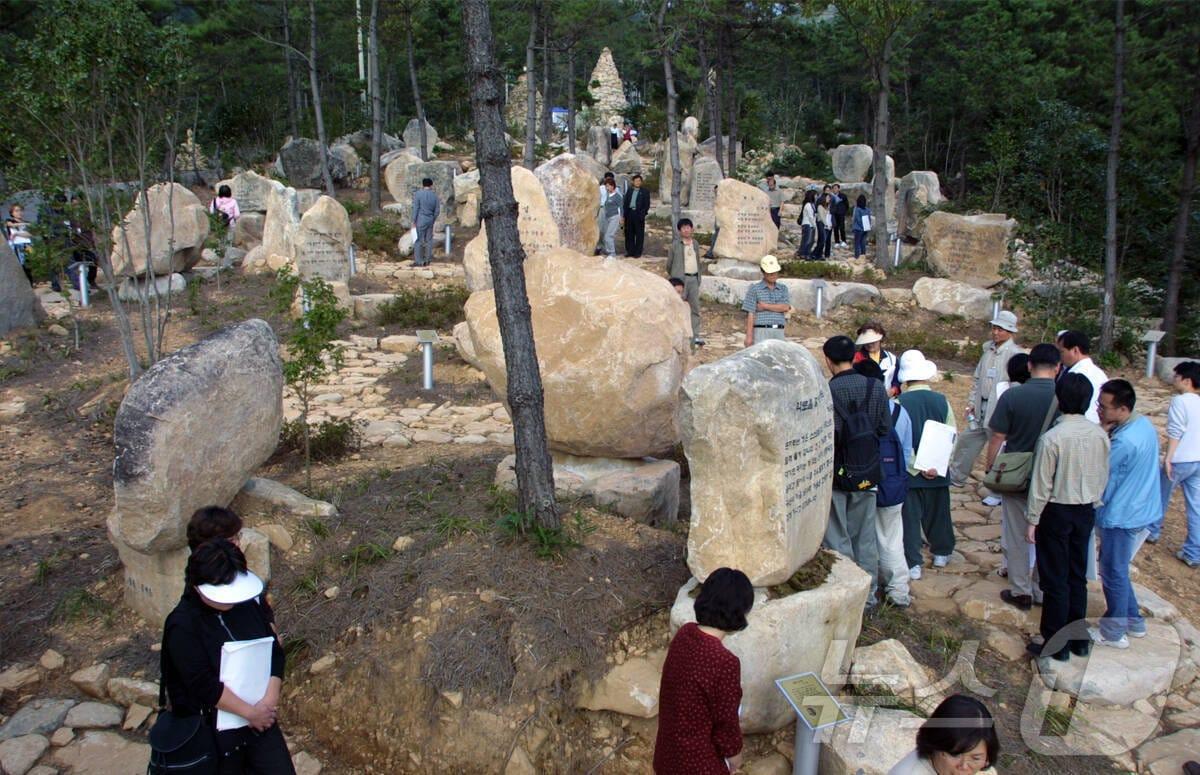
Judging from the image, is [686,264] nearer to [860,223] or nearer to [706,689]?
[706,689]

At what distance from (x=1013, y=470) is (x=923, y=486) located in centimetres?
60

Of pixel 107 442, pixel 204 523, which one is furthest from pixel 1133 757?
pixel 107 442

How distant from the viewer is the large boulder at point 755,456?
13.0ft

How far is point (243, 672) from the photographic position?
3.19 metres

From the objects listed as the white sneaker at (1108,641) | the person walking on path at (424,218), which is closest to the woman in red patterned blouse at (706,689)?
the white sneaker at (1108,641)

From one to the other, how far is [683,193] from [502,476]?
19.1m

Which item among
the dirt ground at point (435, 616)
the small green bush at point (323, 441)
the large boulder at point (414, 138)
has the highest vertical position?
the large boulder at point (414, 138)

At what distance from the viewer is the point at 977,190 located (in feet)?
93.5

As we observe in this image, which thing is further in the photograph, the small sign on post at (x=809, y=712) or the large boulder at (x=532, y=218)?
the large boulder at (x=532, y=218)

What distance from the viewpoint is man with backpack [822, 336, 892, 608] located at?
470 cm

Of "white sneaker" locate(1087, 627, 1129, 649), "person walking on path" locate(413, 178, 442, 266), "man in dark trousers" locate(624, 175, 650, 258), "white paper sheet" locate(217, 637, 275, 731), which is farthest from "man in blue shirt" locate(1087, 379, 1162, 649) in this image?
"person walking on path" locate(413, 178, 442, 266)

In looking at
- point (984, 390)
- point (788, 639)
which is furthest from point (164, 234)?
point (788, 639)

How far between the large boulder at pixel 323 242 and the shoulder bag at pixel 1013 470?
11.7m

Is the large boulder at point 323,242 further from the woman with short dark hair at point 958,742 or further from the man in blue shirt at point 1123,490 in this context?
the woman with short dark hair at point 958,742
